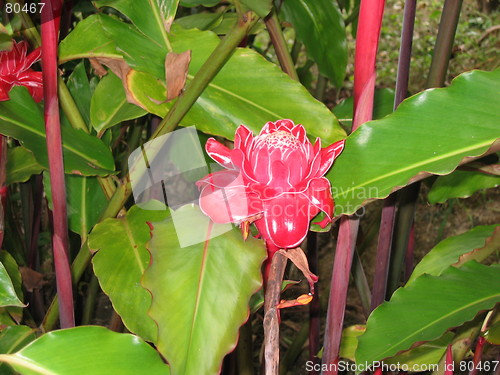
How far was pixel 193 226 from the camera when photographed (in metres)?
0.47

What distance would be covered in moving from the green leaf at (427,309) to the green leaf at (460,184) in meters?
0.16

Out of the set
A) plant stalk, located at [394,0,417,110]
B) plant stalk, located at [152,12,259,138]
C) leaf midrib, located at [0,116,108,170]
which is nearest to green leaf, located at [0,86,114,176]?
leaf midrib, located at [0,116,108,170]

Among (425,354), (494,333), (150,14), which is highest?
(150,14)

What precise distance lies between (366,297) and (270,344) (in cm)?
41

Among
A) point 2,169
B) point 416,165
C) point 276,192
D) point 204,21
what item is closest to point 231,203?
point 276,192

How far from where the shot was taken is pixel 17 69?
642 millimetres

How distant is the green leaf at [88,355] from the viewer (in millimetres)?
475

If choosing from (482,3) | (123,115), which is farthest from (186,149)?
(482,3)

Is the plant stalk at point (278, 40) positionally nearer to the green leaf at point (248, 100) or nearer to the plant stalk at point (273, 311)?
the green leaf at point (248, 100)

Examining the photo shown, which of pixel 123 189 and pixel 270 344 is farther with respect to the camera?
pixel 123 189

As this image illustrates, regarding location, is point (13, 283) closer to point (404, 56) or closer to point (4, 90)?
point (4, 90)

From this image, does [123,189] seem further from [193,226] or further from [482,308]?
[482,308]

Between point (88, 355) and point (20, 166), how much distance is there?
376 mm

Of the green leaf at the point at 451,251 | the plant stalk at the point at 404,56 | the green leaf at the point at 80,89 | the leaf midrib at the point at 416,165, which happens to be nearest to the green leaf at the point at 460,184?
the green leaf at the point at 451,251
